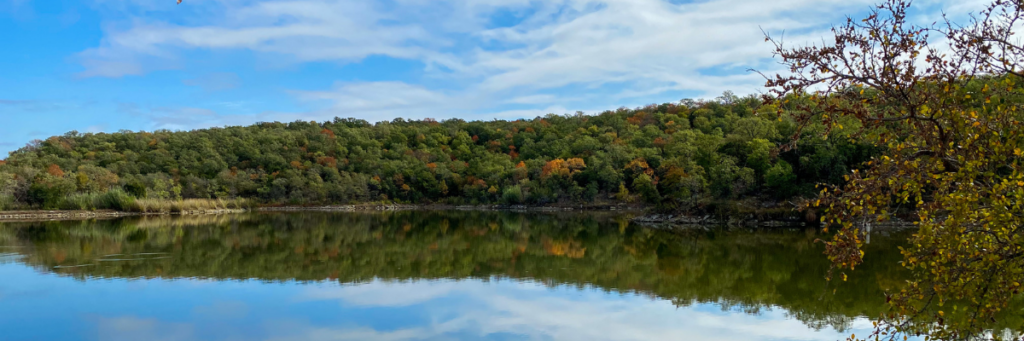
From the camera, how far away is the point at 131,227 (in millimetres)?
29734

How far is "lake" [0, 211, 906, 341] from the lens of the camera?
9766 mm

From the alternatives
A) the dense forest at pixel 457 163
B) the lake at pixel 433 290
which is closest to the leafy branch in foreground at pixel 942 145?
the lake at pixel 433 290

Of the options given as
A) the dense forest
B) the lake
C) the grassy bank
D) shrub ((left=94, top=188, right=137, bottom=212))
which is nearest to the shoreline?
the grassy bank

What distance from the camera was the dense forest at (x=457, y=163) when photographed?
38750mm

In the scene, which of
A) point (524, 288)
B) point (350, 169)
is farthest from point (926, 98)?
point (350, 169)

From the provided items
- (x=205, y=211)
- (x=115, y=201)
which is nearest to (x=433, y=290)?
(x=115, y=201)

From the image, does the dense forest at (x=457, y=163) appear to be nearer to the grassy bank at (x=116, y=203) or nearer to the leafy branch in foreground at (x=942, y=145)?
the grassy bank at (x=116, y=203)

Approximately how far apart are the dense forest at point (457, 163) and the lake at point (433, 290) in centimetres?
1569

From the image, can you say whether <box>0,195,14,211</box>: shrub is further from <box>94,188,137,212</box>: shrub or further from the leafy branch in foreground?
the leafy branch in foreground

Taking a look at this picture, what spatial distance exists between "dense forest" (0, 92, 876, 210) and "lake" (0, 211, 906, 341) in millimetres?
15693

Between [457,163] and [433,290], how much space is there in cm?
6211

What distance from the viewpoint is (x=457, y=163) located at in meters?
75.0

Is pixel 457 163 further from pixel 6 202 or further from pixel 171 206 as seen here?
pixel 6 202

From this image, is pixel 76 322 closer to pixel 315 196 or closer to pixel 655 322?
pixel 655 322
